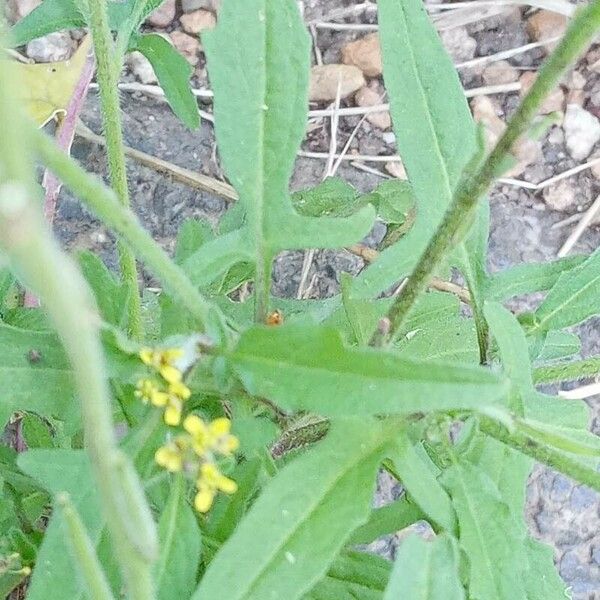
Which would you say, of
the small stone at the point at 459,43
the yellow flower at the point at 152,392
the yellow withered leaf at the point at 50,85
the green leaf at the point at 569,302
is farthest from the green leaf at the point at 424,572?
the small stone at the point at 459,43

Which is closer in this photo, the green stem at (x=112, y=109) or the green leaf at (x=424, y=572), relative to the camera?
the green leaf at (x=424, y=572)

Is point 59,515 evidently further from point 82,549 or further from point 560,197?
point 560,197

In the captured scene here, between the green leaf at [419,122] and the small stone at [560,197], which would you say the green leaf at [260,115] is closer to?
the green leaf at [419,122]

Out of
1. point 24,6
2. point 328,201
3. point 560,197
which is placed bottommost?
point 560,197

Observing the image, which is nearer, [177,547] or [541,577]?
[177,547]

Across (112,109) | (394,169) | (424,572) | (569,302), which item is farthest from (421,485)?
(394,169)

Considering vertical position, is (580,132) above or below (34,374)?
below

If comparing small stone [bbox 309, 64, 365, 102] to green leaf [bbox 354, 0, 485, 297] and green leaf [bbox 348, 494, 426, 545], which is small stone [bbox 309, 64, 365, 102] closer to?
green leaf [bbox 354, 0, 485, 297]

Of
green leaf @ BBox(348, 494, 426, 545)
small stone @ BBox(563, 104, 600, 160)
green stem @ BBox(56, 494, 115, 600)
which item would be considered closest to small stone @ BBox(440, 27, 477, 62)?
small stone @ BBox(563, 104, 600, 160)
